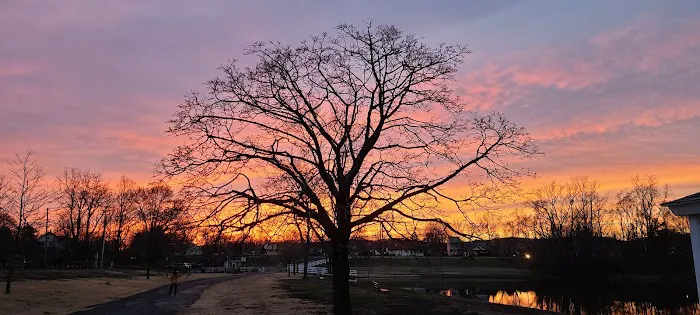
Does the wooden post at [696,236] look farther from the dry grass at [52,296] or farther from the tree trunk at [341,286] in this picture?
the dry grass at [52,296]

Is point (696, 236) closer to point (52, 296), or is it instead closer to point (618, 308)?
point (618, 308)

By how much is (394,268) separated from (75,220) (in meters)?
59.5

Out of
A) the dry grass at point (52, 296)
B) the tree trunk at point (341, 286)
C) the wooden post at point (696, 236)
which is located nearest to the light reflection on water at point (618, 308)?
the wooden post at point (696, 236)

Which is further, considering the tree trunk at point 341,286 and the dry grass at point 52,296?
the dry grass at point 52,296

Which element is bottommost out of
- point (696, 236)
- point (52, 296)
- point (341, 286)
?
point (52, 296)

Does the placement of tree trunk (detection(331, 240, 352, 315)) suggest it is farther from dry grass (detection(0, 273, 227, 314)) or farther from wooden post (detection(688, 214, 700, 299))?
dry grass (detection(0, 273, 227, 314))

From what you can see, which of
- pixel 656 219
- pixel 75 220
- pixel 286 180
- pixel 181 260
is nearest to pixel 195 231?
pixel 286 180

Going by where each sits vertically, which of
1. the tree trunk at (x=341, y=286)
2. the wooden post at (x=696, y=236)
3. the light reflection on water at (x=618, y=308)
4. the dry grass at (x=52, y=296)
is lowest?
the light reflection on water at (x=618, y=308)

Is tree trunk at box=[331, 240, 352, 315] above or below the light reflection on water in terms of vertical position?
above

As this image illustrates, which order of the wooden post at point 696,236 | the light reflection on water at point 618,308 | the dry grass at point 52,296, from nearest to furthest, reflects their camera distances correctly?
the wooden post at point 696,236 → the dry grass at point 52,296 → the light reflection on water at point 618,308

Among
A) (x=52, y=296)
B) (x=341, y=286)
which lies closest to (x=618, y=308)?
(x=341, y=286)

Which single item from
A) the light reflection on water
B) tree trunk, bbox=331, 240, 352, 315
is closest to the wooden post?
tree trunk, bbox=331, 240, 352, 315

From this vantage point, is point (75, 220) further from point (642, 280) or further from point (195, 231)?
point (642, 280)

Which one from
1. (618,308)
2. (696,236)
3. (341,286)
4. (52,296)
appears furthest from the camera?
(618,308)
